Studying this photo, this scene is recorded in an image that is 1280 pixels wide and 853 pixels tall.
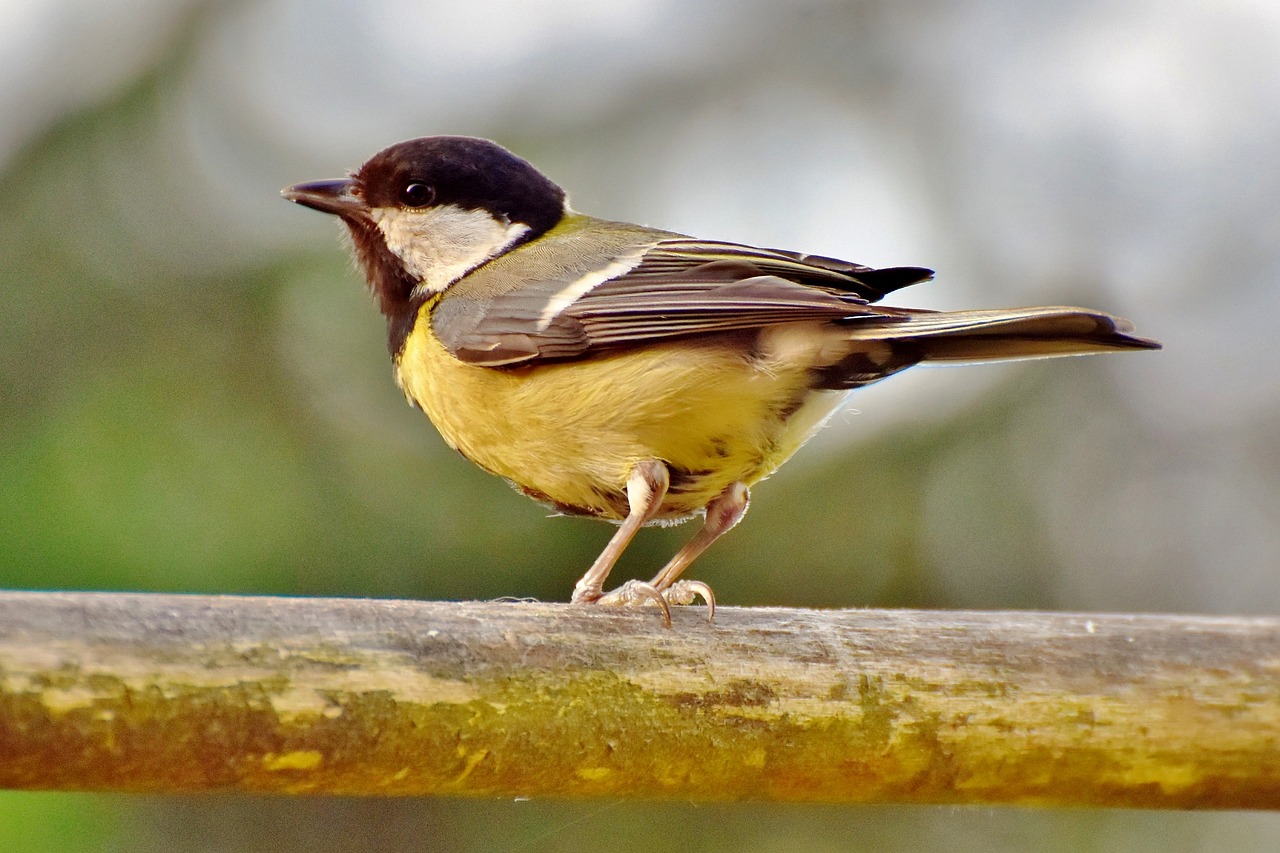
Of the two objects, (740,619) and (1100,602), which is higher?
(740,619)

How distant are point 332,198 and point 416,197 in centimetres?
27

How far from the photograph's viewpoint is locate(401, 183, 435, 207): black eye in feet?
12.2

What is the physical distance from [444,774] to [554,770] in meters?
0.19

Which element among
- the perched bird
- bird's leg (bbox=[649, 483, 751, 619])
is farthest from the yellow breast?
bird's leg (bbox=[649, 483, 751, 619])

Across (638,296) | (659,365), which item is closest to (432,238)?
(638,296)

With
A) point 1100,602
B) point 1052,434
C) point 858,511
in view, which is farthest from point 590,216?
point 1100,602

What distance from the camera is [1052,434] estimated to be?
23.9 feet

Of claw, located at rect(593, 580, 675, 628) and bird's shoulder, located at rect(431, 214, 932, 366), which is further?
bird's shoulder, located at rect(431, 214, 932, 366)

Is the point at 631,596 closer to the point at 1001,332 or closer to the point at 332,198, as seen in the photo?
the point at 1001,332

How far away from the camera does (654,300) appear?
3.13 meters

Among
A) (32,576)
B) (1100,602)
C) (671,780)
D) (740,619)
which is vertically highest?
(740,619)

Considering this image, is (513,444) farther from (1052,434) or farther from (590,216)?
(1052,434)

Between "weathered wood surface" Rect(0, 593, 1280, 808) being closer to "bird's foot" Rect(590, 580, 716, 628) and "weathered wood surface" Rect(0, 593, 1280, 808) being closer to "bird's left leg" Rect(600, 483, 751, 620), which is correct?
"bird's foot" Rect(590, 580, 716, 628)

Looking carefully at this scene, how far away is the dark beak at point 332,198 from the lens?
148 inches
